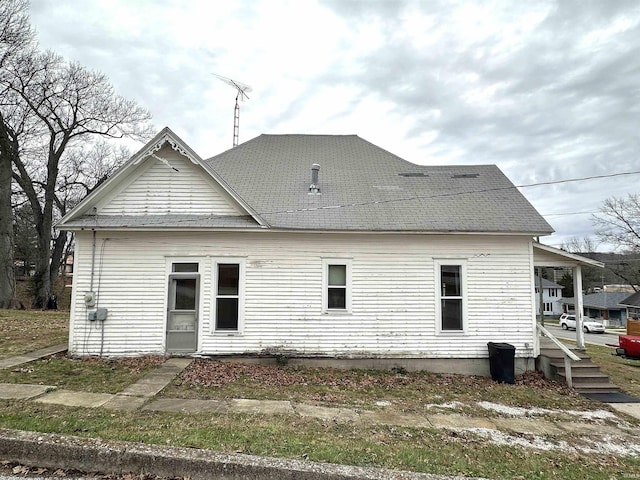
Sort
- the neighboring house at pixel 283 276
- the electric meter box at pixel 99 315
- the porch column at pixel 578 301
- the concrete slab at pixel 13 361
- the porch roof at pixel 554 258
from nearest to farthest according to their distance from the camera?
the concrete slab at pixel 13 361, the electric meter box at pixel 99 315, the neighboring house at pixel 283 276, the porch roof at pixel 554 258, the porch column at pixel 578 301

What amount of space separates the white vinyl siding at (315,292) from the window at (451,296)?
7.4 inches

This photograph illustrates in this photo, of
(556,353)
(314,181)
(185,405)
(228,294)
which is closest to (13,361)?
(228,294)

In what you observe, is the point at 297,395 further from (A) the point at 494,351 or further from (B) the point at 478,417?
(A) the point at 494,351

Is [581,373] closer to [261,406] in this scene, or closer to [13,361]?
[261,406]

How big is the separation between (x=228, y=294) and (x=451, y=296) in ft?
19.3

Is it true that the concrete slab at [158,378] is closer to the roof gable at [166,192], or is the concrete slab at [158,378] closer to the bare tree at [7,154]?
the roof gable at [166,192]

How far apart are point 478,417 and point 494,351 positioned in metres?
3.31

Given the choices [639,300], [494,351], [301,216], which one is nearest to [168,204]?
[301,216]

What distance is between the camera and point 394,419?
6.37 m

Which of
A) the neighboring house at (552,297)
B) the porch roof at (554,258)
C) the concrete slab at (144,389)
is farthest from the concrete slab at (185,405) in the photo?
the neighboring house at (552,297)

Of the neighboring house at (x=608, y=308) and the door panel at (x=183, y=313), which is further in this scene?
the neighboring house at (x=608, y=308)

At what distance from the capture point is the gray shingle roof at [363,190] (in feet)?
33.5

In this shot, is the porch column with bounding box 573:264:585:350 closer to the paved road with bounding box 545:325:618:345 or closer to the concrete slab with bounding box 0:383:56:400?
the concrete slab with bounding box 0:383:56:400

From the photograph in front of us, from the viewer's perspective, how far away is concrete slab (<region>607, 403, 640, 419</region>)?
7692 millimetres
